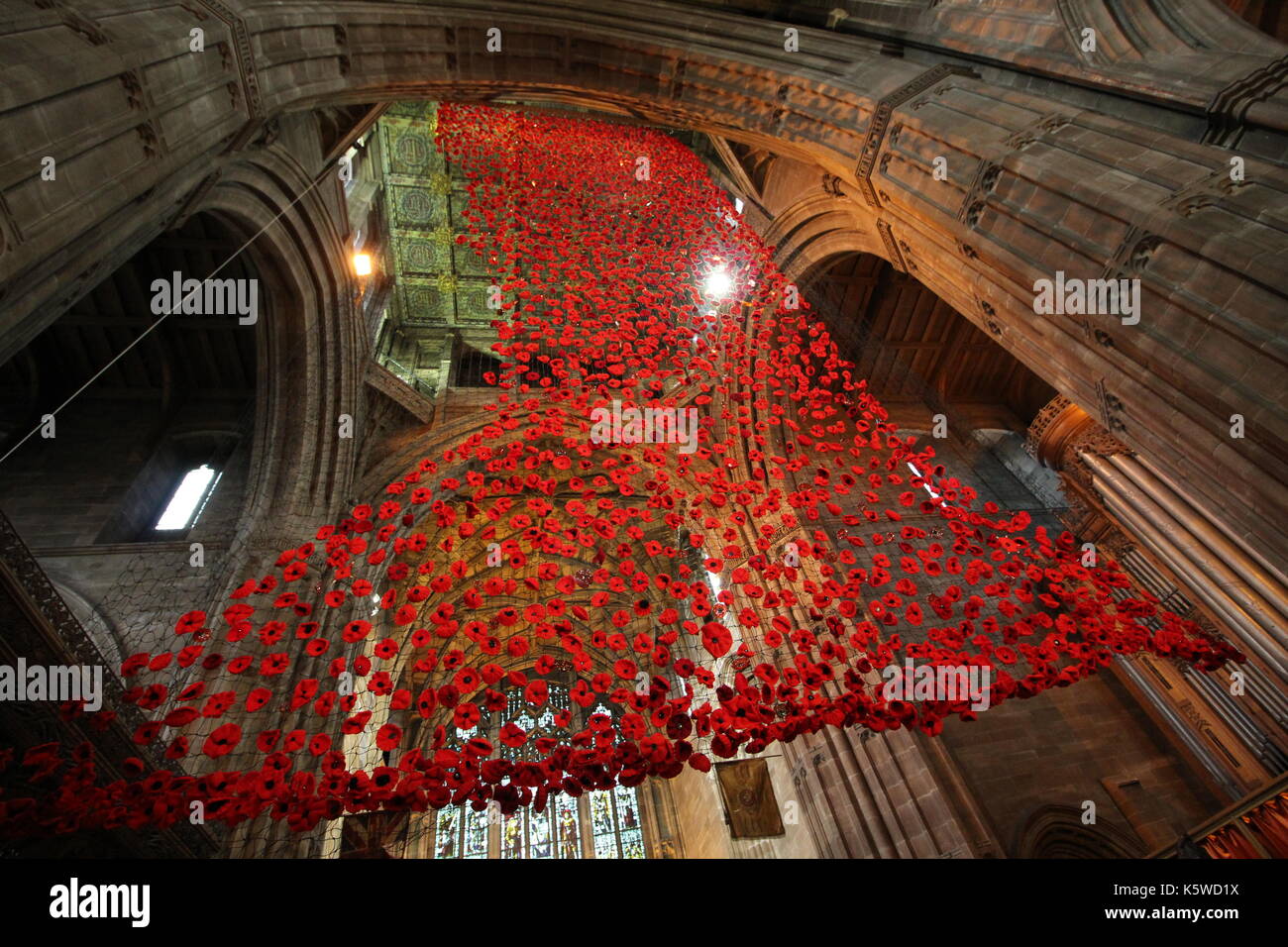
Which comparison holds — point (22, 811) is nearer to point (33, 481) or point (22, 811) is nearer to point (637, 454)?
point (33, 481)

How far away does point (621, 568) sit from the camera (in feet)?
31.7

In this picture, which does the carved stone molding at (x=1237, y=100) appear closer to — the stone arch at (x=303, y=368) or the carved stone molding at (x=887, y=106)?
the carved stone molding at (x=887, y=106)

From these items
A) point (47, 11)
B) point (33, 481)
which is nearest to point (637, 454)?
point (47, 11)

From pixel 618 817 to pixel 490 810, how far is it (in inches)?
156

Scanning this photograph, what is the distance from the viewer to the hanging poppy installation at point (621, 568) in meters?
5.43
